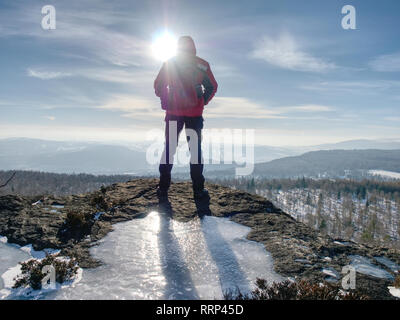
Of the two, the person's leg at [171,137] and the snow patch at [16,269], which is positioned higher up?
the person's leg at [171,137]

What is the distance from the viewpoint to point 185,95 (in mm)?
8820

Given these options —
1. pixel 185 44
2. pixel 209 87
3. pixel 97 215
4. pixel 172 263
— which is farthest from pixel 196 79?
pixel 172 263

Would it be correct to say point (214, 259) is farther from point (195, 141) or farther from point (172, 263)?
point (195, 141)

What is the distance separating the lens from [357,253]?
21.6ft

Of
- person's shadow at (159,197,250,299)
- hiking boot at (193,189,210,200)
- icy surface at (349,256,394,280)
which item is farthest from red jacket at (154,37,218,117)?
icy surface at (349,256,394,280)

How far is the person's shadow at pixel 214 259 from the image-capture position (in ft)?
15.8

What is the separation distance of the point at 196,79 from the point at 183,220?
4799 millimetres

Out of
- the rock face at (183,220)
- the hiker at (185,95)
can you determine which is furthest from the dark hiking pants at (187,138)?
the rock face at (183,220)

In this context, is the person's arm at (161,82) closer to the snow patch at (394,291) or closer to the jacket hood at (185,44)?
the jacket hood at (185,44)

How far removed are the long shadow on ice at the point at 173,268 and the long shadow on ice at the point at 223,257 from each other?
658 millimetres

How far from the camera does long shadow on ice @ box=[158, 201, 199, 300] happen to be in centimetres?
450
